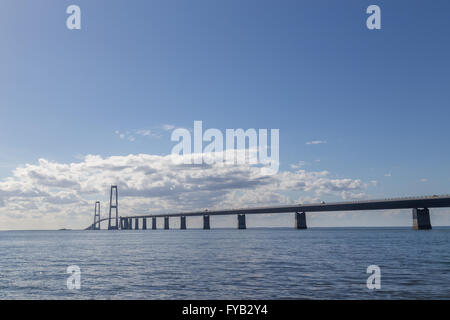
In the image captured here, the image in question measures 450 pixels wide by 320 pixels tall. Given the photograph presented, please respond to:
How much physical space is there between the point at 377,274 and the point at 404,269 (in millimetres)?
6806

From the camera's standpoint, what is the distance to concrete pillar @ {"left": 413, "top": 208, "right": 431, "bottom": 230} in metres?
160

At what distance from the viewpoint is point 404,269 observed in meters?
35.2

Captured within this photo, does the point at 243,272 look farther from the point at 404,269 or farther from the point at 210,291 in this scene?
the point at 404,269

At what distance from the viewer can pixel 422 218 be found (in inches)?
6358

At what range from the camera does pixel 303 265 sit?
38.2m

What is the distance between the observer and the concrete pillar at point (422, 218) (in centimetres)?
16039
